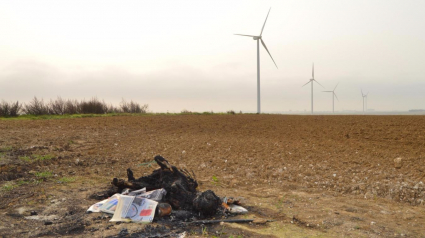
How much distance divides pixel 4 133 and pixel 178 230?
814 centimetres

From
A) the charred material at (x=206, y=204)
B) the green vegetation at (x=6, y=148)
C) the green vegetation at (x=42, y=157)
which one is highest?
the green vegetation at (x=6, y=148)

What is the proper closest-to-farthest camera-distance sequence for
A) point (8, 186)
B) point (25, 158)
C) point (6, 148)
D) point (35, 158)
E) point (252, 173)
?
point (8, 186) < point (252, 173) < point (25, 158) < point (35, 158) < point (6, 148)

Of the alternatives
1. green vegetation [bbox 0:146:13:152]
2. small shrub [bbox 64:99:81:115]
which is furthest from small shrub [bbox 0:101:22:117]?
green vegetation [bbox 0:146:13:152]

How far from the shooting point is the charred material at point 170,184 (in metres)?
4.61

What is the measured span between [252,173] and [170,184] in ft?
6.83

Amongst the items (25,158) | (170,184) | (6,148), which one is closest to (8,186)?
(25,158)

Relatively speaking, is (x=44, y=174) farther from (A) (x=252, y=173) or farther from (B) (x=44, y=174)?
(A) (x=252, y=173)

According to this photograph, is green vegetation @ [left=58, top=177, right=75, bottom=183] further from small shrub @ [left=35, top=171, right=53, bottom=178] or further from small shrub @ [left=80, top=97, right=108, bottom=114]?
small shrub @ [left=80, top=97, right=108, bottom=114]

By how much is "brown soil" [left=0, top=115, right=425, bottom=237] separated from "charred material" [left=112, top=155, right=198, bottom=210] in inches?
21.3

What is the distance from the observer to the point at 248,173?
6457 millimetres

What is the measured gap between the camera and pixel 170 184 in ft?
16.2

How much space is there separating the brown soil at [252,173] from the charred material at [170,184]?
54cm

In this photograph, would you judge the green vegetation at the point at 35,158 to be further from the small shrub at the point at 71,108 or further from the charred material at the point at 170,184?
the small shrub at the point at 71,108

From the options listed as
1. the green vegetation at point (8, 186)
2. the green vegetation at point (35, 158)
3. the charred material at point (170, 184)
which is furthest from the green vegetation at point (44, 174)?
the charred material at point (170, 184)
